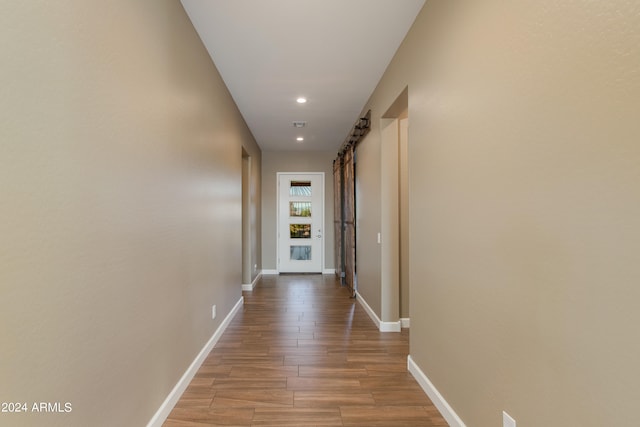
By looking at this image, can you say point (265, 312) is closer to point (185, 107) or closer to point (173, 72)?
point (185, 107)

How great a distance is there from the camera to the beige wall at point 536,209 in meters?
0.95

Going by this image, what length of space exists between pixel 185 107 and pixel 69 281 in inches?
60.3

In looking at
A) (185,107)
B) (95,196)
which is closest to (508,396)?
(95,196)

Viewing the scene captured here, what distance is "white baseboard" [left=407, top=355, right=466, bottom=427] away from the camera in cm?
189

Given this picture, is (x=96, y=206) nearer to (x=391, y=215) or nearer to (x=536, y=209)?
(x=536, y=209)

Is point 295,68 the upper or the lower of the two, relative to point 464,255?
upper

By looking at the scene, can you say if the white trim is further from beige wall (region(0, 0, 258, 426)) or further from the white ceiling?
the white ceiling

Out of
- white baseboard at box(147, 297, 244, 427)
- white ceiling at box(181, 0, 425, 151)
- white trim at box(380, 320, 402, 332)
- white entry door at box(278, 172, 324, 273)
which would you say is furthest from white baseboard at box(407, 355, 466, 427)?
white entry door at box(278, 172, 324, 273)

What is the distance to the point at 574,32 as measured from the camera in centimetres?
108

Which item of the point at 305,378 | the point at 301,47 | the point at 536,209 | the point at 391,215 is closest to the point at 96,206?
the point at 536,209

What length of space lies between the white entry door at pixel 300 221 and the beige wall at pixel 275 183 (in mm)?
109

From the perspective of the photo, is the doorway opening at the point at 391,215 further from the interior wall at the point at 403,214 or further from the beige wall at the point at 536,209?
the beige wall at the point at 536,209

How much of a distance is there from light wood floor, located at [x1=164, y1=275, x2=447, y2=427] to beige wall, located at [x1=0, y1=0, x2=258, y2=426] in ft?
1.10

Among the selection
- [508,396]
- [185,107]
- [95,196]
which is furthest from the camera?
[185,107]
